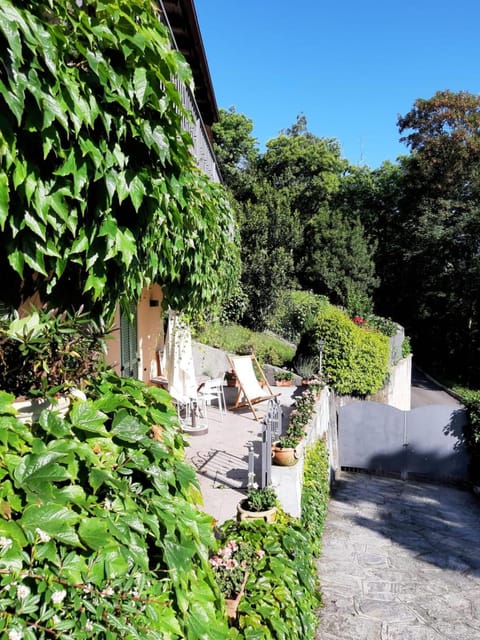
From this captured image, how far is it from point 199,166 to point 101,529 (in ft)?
22.1

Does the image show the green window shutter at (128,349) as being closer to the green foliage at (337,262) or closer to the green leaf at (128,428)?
the green leaf at (128,428)

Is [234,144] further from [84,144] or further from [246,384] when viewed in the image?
[84,144]

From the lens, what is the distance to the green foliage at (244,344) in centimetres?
1388

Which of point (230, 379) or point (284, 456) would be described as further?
point (230, 379)

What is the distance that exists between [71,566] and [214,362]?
11851 mm

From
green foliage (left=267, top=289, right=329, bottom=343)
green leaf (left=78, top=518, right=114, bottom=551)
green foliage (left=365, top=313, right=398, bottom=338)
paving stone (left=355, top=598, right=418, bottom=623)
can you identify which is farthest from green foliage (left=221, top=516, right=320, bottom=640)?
green foliage (left=267, top=289, right=329, bottom=343)

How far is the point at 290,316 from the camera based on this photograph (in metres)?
20.4

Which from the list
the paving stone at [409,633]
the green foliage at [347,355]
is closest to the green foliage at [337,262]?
the green foliage at [347,355]

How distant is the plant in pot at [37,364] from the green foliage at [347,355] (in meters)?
10.9

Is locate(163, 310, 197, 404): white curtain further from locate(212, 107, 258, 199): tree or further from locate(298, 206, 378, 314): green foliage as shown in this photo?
locate(212, 107, 258, 199): tree

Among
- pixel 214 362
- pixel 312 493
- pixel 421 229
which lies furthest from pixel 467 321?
pixel 312 493

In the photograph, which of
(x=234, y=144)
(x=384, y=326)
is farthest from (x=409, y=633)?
(x=234, y=144)

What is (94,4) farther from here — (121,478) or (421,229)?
(421,229)

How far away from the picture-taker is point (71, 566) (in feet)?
4.50
